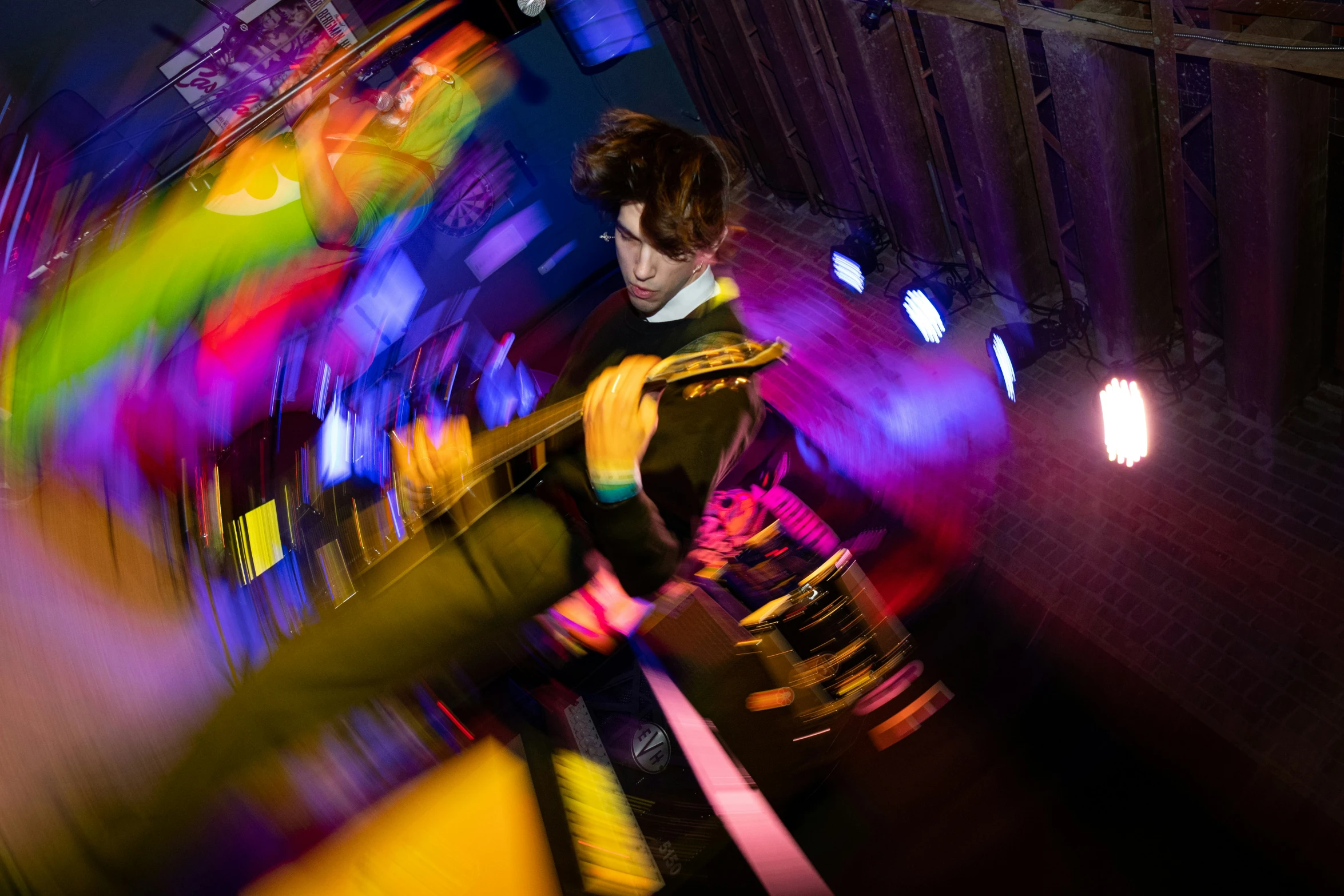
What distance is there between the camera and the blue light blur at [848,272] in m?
5.25

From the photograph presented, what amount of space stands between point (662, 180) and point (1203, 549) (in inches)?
118

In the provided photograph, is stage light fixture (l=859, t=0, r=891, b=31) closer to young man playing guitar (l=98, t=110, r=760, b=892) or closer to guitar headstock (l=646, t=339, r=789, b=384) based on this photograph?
young man playing guitar (l=98, t=110, r=760, b=892)

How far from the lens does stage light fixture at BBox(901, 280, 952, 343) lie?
4.63 m

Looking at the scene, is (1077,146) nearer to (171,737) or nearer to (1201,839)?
(1201,839)

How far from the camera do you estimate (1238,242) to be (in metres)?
3.34

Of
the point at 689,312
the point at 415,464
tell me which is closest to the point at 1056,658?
the point at 689,312

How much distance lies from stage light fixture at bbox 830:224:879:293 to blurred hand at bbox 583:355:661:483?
371cm

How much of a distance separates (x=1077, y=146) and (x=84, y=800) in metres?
4.51

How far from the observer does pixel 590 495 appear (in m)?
2.17

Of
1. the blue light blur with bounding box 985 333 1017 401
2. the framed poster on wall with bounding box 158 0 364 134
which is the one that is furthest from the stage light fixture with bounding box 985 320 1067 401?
the framed poster on wall with bounding box 158 0 364 134

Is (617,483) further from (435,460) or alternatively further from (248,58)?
(248,58)

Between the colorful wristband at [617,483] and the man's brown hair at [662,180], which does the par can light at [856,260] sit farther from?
the colorful wristband at [617,483]

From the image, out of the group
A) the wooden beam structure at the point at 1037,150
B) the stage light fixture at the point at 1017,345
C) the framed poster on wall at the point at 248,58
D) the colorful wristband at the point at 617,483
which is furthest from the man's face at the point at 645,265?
the framed poster on wall at the point at 248,58

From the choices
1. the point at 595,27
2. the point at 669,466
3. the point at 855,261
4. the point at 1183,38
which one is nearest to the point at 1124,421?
the point at 1183,38
